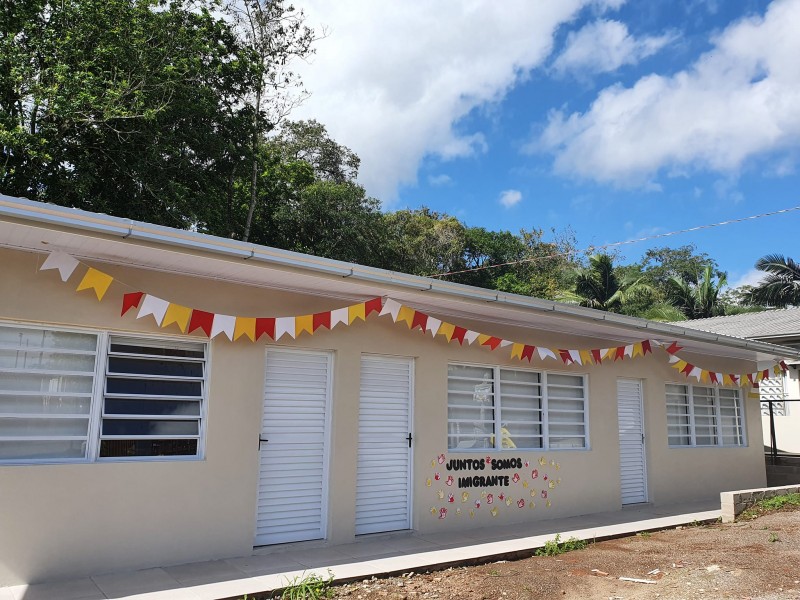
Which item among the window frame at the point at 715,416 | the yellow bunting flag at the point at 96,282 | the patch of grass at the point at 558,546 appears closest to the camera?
the yellow bunting flag at the point at 96,282

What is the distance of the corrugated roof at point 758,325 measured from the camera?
14.4 meters

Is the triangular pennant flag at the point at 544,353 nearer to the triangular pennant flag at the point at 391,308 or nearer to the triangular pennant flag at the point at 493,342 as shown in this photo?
the triangular pennant flag at the point at 493,342

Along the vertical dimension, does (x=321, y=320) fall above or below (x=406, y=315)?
below

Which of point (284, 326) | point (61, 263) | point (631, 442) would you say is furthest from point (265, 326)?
point (631, 442)

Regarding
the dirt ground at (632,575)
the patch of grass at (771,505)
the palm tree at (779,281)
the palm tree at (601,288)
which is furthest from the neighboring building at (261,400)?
the palm tree at (779,281)

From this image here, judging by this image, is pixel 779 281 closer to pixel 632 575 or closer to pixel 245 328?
pixel 632 575

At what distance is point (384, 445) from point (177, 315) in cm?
290

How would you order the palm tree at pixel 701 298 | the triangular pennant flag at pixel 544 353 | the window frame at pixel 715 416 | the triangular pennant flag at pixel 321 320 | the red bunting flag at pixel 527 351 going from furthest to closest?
the palm tree at pixel 701 298, the window frame at pixel 715 416, the triangular pennant flag at pixel 544 353, the red bunting flag at pixel 527 351, the triangular pennant flag at pixel 321 320

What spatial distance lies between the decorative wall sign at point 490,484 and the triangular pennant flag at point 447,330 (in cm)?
147

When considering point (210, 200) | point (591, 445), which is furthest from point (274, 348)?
A: point (210, 200)

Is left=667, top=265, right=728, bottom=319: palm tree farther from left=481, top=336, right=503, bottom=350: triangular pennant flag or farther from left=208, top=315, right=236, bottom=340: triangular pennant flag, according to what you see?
left=208, top=315, right=236, bottom=340: triangular pennant flag

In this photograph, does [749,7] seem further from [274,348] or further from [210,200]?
[210,200]

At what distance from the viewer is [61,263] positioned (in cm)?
488

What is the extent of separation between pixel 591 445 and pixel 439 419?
2.94 meters
